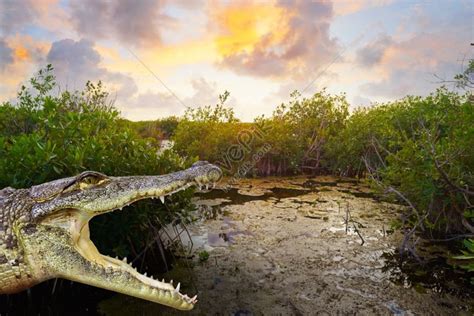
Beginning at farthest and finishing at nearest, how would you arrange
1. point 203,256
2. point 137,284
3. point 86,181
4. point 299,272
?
point 203,256 → point 299,272 → point 86,181 → point 137,284

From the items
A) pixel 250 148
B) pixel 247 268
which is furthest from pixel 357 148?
pixel 247 268

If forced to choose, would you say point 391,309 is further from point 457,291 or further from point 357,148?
point 357,148

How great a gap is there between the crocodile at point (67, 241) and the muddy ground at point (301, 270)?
1.47m

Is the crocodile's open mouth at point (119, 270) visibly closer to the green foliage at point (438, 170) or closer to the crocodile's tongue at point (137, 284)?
the crocodile's tongue at point (137, 284)

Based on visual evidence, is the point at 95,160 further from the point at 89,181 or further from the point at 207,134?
the point at 207,134

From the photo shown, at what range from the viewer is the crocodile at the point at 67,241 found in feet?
8.54

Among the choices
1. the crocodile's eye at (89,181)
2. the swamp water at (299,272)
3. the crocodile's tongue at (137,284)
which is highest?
the crocodile's eye at (89,181)

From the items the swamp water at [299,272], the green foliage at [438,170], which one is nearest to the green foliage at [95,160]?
the swamp water at [299,272]

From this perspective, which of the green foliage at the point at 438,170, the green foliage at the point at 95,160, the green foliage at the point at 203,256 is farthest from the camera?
the green foliage at the point at 438,170

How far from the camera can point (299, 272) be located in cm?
514

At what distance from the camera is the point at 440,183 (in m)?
6.14

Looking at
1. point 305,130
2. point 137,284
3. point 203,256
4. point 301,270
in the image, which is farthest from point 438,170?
point 305,130

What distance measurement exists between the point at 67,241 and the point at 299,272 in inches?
138

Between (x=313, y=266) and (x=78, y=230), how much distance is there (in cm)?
371
